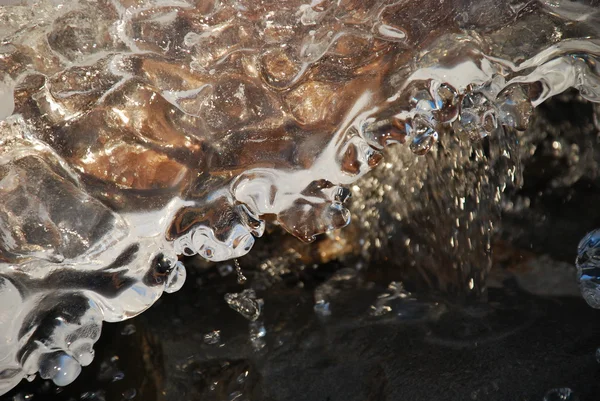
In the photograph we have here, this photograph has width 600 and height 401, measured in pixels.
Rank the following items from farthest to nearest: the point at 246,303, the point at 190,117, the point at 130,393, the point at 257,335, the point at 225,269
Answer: the point at 225,269 → the point at 246,303 → the point at 257,335 → the point at 130,393 → the point at 190,117

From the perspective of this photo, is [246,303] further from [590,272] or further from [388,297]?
[590,272]

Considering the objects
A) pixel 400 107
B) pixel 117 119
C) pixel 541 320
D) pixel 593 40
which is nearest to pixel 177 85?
pixel 117 119

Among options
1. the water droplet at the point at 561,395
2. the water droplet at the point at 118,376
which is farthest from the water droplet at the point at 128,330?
the water droplet at the point at 561,395

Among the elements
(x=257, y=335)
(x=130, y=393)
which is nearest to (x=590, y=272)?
(x=257, y=335)

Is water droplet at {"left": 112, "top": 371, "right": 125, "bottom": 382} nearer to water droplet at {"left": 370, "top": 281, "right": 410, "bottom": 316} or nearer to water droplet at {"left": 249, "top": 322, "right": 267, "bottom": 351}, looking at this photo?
water droplet at {"left": 249, "top": 322, "right": 267, "bottom": 351}

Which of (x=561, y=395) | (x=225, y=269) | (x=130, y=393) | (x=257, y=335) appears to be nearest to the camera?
(x=561, y=395)

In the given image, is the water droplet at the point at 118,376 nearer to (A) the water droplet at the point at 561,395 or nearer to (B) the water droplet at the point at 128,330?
(B) the water droplet at the point at 128,330

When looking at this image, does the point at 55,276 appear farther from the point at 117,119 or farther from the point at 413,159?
the point at 413,159
